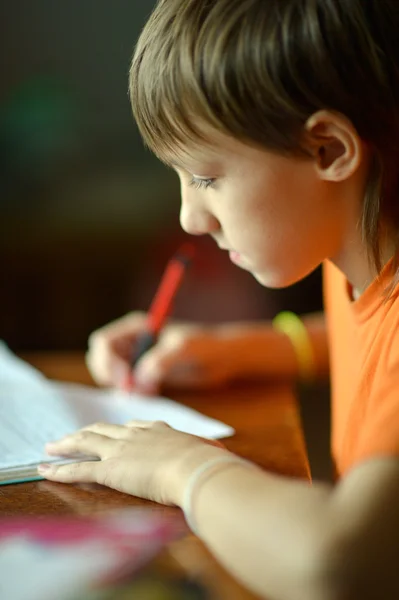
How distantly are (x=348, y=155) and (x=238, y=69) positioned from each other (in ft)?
0.35

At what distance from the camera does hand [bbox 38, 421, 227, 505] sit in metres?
0.51

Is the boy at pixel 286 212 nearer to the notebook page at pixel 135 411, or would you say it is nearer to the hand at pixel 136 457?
the hand at pixel 136 457

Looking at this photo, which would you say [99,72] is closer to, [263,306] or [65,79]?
[65,79]

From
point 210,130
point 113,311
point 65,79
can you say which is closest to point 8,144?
point 65,79

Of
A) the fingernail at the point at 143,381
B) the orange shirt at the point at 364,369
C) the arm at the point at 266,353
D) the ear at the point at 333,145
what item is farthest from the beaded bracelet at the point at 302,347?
the ear at the point at 333,145

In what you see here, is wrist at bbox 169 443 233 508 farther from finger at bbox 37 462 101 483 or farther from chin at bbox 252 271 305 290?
chin at bbox 252 271 305 290

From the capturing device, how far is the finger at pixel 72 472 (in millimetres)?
571

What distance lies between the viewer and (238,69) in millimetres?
543

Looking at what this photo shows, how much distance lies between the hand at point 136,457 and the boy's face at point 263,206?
17cm

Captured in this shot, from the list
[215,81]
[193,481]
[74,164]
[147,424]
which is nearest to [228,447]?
[147,424]

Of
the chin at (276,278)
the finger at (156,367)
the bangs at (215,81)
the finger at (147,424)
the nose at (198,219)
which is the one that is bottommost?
the finger at (156,367)

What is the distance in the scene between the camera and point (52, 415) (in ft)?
2.42

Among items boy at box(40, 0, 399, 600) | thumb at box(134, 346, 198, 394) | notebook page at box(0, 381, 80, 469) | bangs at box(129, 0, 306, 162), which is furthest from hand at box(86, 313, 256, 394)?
bangs at box(129, 0, 306, 162)

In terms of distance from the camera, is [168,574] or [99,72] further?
[99,72]
